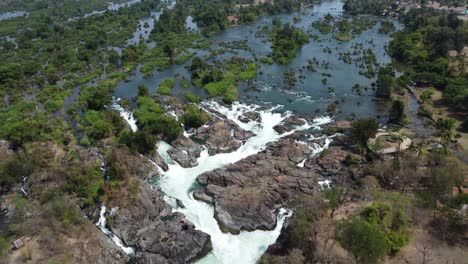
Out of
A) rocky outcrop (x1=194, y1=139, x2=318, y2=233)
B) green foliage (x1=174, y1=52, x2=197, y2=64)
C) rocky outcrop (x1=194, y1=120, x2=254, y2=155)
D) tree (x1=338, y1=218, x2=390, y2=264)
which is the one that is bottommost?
green foliage (x1=174, y1=52, x2=197, y2=64)

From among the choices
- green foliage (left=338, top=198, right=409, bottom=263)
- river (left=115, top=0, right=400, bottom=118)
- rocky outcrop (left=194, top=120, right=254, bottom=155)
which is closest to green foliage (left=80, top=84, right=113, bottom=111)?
river (left=115, top=0, right=400, bottom=118)

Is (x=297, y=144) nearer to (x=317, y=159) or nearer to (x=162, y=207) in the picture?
(x=317, y=159)

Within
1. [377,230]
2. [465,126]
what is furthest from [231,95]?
[377,230]

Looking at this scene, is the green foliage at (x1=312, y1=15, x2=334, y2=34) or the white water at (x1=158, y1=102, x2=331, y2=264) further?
the green foliage at (x1=312, y1=15, x2=334, y2=34)

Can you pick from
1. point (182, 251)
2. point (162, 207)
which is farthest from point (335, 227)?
point (162, 207)

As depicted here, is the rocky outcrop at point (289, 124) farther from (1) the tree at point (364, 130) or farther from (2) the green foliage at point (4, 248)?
(2) the green foliage at point (4, 248)

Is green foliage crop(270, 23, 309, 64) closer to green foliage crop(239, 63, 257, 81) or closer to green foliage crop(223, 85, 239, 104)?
green foliage crop(239, 63, 257, 81)
